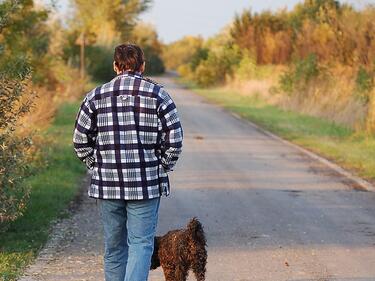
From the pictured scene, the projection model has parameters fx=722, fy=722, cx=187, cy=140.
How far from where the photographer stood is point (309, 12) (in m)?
36.2

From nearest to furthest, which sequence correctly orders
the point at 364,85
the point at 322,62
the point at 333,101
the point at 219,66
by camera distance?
the point at 364,85 → the point at 333,101 → the point at 322,62 → the point at 219,66

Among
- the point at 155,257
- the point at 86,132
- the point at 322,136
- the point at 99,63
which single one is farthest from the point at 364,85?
the point at 99,63

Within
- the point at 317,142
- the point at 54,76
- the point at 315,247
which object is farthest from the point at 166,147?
the point at 54,76

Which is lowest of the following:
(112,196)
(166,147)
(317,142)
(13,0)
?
(317,142)

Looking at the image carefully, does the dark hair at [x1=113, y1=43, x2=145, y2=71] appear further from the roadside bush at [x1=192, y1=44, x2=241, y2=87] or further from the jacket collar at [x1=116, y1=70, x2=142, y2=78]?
the roadside bush at [x1=192, y1=44, x2=241, y2=87]

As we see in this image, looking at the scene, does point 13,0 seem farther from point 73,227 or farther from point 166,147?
point 166,147

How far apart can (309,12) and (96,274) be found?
103 ft

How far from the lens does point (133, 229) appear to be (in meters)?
5.27

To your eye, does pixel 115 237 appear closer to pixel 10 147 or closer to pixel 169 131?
pixel 169 131

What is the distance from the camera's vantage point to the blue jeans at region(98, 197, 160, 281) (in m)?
5.23

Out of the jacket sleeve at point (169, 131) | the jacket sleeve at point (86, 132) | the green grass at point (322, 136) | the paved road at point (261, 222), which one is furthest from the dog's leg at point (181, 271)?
the green grass at point (322, 136)

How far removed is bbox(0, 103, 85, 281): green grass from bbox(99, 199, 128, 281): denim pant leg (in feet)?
4.27

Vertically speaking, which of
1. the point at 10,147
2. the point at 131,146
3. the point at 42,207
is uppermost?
the point at 131,146

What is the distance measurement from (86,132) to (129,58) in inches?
24.5
